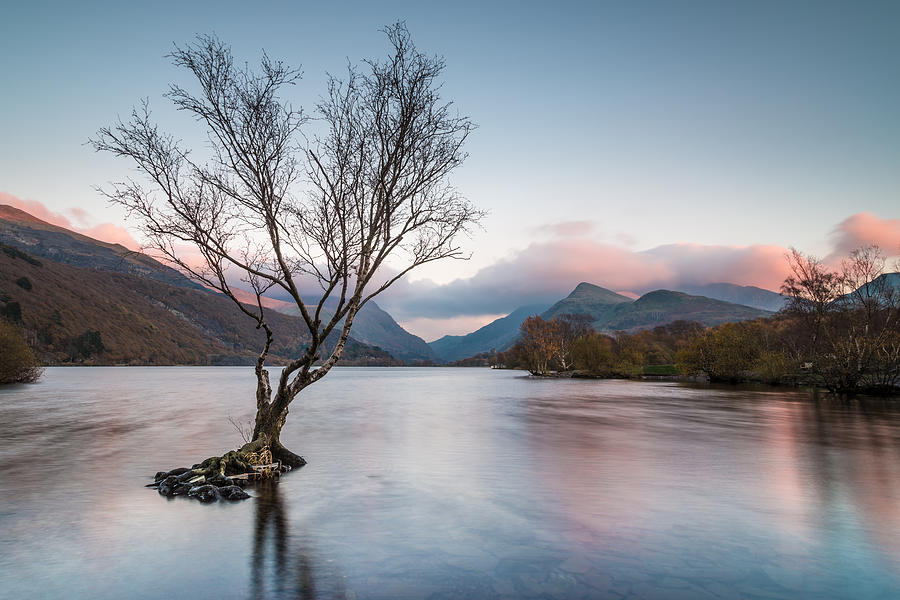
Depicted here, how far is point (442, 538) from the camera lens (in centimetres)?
945

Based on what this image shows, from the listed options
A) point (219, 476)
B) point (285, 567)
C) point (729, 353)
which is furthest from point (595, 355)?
point (285, 567)

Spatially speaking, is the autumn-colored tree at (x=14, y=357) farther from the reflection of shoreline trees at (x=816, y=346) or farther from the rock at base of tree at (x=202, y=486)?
the reflection of shoreline trees at (x=816, y=346)

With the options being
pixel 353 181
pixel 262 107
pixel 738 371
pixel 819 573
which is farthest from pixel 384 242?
pixel 738 371

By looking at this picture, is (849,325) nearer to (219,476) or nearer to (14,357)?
(219,476)

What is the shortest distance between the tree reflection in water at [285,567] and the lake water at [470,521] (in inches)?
1.6

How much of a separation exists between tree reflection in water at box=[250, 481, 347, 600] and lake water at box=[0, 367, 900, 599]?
40mm

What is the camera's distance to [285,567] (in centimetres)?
788

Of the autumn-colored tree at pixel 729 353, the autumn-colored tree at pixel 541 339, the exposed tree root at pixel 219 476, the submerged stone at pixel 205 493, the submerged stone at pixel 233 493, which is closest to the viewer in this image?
the submerged stone at pixel 205 493

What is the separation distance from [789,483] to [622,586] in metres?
10.3

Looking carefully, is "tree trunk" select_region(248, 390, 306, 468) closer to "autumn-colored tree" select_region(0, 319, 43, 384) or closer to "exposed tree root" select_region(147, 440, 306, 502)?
"exposed tree root" select_region(147, 440, 306, 502)

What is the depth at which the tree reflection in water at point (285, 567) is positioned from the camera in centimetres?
691

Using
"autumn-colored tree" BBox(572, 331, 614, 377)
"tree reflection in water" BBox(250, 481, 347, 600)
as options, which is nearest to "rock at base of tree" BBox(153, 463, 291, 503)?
"tree reflection in water" BBox(250, 481, 347, 600)

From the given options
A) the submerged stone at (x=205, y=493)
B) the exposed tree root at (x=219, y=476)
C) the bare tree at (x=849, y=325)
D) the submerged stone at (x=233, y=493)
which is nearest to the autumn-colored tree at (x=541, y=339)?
the bare tree at (x=849, y=325)

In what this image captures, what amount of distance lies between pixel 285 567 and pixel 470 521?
162 inches
